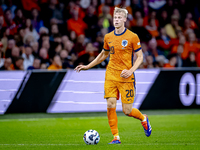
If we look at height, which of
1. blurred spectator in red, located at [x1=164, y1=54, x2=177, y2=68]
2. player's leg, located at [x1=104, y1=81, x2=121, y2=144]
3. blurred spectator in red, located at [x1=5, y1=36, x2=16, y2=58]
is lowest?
blurred spectator in red, located at [x1=164, y1=54, x2=177, y2=68]

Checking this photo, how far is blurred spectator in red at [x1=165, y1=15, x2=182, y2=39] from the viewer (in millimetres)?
14891

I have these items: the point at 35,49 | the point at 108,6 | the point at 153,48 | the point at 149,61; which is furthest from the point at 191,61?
the point at 35,49

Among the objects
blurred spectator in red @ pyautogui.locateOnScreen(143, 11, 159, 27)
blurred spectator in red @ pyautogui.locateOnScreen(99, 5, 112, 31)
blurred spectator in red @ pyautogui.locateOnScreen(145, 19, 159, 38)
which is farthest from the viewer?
blurred spectator in red @ pyautogui.locateOnScreen(143, 11, 159, 27)

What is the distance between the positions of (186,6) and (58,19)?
574 cm

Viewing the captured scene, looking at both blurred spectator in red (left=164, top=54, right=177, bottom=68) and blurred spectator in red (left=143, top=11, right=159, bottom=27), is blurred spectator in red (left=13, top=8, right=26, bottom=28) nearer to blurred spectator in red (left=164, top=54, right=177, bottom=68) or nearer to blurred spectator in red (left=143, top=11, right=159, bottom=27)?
blurred spectator in red (left=143, top=11, right=159, bottom=27)

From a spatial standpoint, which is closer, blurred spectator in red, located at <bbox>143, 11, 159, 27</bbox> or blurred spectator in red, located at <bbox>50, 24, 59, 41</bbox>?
blurred spectator in red, located at <bbox>50, 24, 59, 41</bbox>

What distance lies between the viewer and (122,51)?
6.31 m

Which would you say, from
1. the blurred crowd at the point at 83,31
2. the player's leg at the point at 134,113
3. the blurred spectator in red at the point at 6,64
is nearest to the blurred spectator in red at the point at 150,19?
the blurred crowd at the point at 83,31

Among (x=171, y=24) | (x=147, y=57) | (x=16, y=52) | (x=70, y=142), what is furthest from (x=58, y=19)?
(x=70, y=142)

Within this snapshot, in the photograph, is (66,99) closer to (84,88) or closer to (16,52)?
(84,88)

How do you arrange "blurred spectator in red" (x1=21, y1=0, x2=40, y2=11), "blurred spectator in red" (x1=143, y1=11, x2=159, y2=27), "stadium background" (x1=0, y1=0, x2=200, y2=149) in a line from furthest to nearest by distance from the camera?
"blurred spectator in red" (x1=143, y1=11, x2=159, y2=27), "blurred spectator in red" (x1=21, y1=0, x2=40, y2=11), "stadium background" (x1=0, y1=0, x2=200, y2=149)

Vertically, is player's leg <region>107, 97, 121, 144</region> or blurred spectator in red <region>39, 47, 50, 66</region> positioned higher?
player's leg <region>107, 97, 121, 144</region>

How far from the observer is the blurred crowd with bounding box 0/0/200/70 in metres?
12.1

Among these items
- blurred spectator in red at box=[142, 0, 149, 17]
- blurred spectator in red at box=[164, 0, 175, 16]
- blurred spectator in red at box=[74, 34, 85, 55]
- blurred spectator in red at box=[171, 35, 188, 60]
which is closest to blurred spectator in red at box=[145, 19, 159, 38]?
blurred spectator in red at box=[142, 0, 149, 17]
